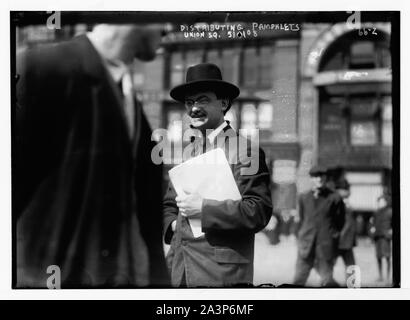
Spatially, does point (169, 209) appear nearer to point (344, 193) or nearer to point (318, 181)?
point (318, 181)

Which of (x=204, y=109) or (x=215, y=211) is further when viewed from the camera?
(x=204, y=109)

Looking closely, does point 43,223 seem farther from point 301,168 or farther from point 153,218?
point 301,168

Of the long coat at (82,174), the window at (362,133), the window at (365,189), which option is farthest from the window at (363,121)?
the long coat at (82,174)

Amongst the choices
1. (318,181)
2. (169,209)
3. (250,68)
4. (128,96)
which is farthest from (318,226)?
(128,96)

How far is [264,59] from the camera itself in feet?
11.1

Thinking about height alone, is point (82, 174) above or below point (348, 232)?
above

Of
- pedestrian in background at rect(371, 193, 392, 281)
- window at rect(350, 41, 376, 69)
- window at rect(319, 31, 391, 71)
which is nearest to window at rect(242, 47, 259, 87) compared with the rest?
window at rect(319, 31, 391, 71)

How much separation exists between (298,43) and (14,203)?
2080 millimetres

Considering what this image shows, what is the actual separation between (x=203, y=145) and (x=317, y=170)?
0.75m

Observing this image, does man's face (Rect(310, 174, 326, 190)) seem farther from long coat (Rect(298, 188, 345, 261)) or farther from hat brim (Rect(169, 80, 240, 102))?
hat brim (Rect(169, 80, 240, 102))

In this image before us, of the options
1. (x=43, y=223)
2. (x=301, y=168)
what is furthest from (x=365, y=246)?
(x=43, y=223)

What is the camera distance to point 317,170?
135 inches

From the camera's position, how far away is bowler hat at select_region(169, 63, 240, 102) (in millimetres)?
3402

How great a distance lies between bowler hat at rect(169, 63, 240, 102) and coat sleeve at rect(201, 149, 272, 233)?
1.43 ft
